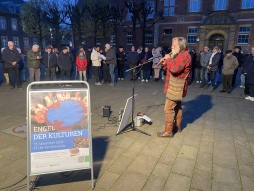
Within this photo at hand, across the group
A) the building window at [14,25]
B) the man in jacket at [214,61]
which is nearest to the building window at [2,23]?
the building window at [14,25]

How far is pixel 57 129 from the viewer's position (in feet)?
8.07

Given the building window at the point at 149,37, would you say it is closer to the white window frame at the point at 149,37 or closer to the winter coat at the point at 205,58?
the white window frame at the point at 149,37

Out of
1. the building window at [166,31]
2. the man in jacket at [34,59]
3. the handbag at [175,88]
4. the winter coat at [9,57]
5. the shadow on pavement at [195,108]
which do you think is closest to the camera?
the handbag at [175,88]

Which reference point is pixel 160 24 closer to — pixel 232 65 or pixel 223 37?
pixel 223 37

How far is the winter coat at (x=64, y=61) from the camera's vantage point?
361 inches

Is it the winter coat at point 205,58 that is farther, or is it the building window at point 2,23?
the building window at point 2,23

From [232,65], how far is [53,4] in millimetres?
25459

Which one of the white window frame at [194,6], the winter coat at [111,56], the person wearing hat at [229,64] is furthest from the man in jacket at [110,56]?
the white window frame at [194,6]

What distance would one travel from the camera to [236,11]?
2438cm

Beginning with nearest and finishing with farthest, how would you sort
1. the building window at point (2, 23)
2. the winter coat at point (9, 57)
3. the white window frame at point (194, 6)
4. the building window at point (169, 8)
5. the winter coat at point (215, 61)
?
the winter coat at point (9, 57) < the winter coat at point (215, 61) < the white window frame at point (194, 6) < the building window at point (169, 8) < the building window at point (2, 23)

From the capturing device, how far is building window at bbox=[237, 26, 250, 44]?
24.5 metres

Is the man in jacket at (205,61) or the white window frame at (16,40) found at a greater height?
the white window frame at (16,40)

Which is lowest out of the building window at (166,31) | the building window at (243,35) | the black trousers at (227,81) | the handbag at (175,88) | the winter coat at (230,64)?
the black trousers at (227,81)

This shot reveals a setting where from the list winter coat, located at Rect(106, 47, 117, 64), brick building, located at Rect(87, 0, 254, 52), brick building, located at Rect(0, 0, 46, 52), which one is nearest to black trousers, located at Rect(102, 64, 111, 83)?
winter coat, located at Rect(106, 47, 117, 64)
